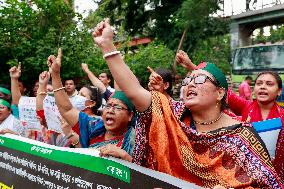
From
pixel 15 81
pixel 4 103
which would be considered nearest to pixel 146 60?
pixel 15 81

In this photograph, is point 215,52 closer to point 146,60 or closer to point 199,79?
point 146,60

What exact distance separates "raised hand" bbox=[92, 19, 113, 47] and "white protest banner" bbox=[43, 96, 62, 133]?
159 centimetres

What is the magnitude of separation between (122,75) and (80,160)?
2.08ft

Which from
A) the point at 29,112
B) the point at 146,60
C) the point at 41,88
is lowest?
the point at 29,112

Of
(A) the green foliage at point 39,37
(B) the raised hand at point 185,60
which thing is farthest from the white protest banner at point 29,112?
(A) the green foliage at point 39,37

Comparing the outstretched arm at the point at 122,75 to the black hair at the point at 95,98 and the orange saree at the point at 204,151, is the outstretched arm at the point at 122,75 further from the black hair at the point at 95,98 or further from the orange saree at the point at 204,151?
the black hair at the point at 95,98

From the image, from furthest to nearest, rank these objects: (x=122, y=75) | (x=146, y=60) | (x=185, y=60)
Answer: (x=146, y=60) < (x=185, y=60) < (x=122, y=75)

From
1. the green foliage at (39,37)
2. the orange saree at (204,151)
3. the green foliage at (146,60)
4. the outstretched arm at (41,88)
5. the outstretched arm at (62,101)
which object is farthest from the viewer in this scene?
the green foliage at (146,60)

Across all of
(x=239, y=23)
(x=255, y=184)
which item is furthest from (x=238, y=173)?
(x=239, y=23)

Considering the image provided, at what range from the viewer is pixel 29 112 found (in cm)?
409

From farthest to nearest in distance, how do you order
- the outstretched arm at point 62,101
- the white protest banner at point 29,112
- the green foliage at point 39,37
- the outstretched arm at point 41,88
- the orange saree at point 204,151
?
the green foliage at point 39,37
the white protest banner at point 29,112
the outstretched arm at point 41,88
the outstretched arm at point 62,101
the orange saree at point 204,151

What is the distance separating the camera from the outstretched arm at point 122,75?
2.06m

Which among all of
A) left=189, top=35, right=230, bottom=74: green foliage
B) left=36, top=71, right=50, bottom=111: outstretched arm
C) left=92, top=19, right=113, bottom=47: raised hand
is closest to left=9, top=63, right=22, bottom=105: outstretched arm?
left=36, top=71, right=50, bottom=111: outstretched arm

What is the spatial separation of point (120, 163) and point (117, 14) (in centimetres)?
2391
